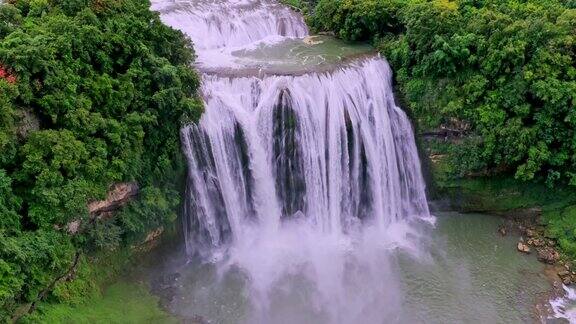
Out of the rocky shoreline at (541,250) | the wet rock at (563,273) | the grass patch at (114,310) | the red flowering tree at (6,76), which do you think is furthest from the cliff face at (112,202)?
the wet rock at (563,273)

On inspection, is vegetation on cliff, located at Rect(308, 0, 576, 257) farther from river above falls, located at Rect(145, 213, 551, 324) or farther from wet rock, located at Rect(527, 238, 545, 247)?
river above falls, located at Rect(145, 213, 551, 324)

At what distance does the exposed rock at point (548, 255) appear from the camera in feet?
51.4

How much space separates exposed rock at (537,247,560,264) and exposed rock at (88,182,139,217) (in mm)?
12007

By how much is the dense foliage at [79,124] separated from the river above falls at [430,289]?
7.42ft

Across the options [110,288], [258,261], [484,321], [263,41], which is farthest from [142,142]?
[484,321]

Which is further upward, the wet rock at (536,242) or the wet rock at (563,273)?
the wet rock at (536,242)

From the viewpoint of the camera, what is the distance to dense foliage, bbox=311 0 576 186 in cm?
1609

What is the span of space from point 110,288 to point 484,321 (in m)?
9.57

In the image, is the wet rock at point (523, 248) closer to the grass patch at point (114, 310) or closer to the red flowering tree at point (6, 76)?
the grass patch at point (114, 310)

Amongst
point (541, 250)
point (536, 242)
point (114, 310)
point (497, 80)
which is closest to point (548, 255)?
point (541, 250)

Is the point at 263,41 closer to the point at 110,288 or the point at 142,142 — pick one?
the point at 142,142

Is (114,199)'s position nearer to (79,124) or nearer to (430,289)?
(79,124)

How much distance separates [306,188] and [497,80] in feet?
22.9

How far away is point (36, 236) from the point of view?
445 inches
